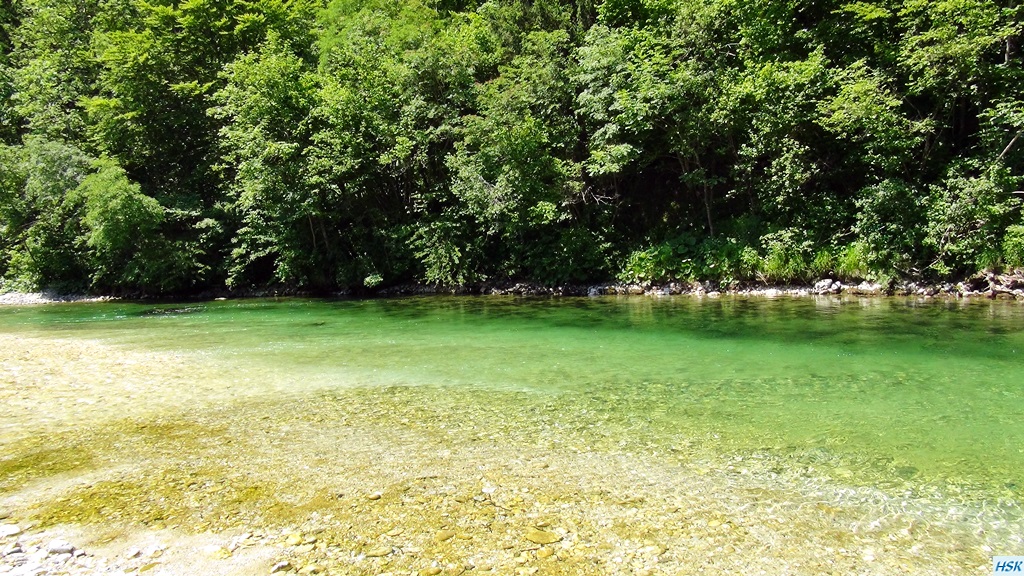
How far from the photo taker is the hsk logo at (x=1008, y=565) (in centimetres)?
354

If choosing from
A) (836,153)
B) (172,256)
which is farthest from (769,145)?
(172,256)

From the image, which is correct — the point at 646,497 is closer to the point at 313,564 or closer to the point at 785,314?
the point at 313,564

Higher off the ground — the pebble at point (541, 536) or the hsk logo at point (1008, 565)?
the hsk logo at point (1008, 565)

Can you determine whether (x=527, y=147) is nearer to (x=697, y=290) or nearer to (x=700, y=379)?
(x=697, y=290)

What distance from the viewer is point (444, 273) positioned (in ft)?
74.2

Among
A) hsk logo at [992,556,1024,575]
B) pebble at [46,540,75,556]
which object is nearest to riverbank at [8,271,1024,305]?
hsk logo at [992,556,1024,575]

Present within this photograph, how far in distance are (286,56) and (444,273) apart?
11.5 meters

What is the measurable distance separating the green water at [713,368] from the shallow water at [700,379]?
35 mm

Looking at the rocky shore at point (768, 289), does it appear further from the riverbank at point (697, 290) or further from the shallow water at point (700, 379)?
the shallow water at point (700, 379)

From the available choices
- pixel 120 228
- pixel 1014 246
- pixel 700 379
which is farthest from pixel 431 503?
pixel 120 228

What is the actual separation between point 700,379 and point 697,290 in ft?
39.0

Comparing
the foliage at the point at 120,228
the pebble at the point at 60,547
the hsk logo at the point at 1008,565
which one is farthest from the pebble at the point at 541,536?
the foliage at the point at 120,228

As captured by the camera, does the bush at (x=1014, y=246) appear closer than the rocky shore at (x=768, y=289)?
Yes

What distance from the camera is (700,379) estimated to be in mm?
8453
